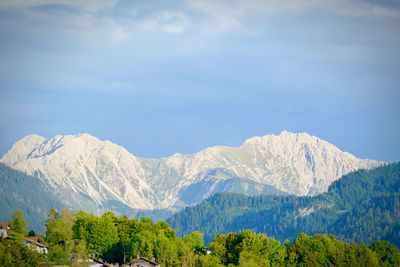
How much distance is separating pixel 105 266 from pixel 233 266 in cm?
3614

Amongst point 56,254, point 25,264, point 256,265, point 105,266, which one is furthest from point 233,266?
point 25,264

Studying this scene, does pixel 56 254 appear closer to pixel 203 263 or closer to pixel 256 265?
pixel 203 263

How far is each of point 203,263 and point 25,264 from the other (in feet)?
183

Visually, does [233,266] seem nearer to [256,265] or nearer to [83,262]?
[256,265]

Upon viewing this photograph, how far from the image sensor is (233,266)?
196 meters

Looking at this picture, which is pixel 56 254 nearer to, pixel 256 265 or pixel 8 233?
pixel 8 233

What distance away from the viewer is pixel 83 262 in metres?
190

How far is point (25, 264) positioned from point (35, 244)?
3178 centimetres

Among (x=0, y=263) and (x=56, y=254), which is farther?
(x=56, y=254)

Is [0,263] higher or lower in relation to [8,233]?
lower

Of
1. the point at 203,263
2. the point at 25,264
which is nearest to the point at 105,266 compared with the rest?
the point at 203,263

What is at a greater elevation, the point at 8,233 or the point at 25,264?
the point at 8,233

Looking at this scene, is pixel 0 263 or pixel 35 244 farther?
pixel 35 244

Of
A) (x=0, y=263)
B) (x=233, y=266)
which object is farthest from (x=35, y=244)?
(x=233, y=266)
